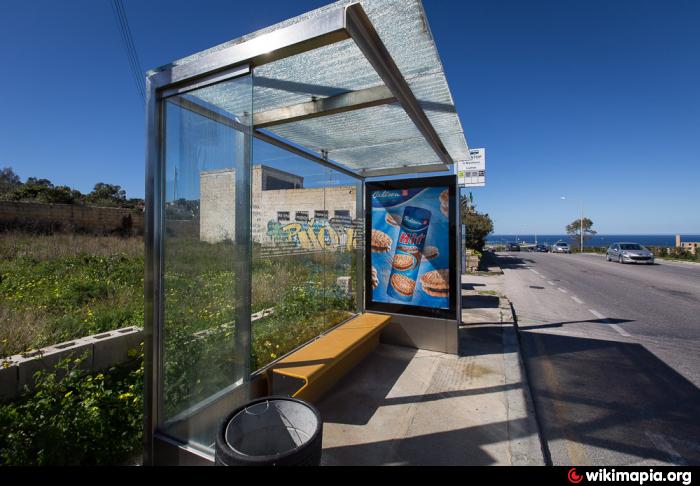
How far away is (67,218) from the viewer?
1642cm

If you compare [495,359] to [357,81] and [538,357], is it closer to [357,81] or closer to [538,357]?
[538,357]

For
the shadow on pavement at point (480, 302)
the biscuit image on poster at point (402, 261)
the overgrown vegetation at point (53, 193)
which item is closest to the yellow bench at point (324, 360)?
the biscuit image on poster at point (402, 261)

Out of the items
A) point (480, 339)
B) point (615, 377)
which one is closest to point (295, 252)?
point (480, 339)

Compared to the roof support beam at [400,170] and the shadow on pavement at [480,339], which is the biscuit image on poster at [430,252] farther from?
the shadow on pavement at [480,339]

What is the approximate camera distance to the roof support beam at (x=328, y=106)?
2.92 metres

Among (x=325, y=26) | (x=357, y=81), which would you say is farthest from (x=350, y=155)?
(x=325, y=26)

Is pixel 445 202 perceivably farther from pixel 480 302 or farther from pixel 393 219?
pixel 480 302

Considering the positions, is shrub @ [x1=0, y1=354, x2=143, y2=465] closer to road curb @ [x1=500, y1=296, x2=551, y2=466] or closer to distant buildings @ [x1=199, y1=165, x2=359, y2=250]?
distant buildings @ [x1=199, y1=165, x2=359, y2=250]

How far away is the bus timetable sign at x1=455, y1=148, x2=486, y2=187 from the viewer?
770 centimetres

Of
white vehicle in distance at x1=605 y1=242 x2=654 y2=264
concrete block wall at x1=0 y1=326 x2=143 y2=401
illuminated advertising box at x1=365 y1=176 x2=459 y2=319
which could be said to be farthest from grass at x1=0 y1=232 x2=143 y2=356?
white vehicle in distance at x1=605 y1=242 x2=654 y2=264

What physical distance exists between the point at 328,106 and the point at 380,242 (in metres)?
2.59

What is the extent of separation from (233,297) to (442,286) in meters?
3.16

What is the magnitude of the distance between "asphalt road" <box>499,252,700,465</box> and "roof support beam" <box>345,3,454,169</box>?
125 inches

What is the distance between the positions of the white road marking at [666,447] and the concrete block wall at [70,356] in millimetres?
4785
